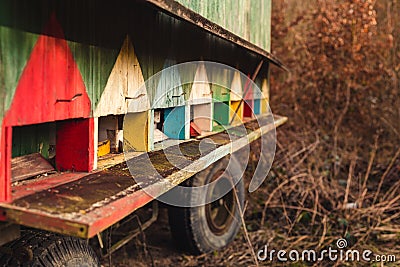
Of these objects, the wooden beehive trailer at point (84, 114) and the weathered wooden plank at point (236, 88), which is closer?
the wooden beehive trailer at point (84, 114)

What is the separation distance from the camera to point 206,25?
249cm

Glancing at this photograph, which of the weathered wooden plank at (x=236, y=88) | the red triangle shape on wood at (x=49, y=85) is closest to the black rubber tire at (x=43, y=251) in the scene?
the red triangle shape on wood at (x=49, y=85)

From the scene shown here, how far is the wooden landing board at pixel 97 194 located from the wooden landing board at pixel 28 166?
0.23 feet

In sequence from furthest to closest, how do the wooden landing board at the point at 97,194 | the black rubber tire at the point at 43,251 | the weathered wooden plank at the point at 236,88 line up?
the weathered wooden plank at the point at 236,88 → the black rubber tire at the point at 43,251 → the wooden landing board at the point at 97,194

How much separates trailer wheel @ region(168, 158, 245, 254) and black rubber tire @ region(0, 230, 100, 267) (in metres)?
1.86

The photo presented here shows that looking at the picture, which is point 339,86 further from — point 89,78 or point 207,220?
point 89,78

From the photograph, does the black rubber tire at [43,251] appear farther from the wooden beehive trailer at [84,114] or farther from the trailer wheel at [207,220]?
the trailer wheel at [207,220]

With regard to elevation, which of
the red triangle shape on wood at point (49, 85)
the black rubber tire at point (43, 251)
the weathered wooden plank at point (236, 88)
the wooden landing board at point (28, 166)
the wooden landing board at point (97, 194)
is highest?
the weathered wooden plank at point (236, 88)

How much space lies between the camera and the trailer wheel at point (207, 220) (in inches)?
168

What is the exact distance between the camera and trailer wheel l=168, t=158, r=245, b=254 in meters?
4.27

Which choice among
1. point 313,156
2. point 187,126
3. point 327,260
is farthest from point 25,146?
point 313,156

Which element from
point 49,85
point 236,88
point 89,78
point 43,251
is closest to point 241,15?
point 236,88

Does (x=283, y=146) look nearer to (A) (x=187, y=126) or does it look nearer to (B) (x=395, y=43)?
(B) (x=395, y=43)

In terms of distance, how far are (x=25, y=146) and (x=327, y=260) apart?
339 cm
